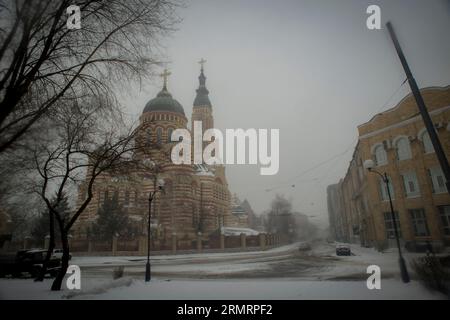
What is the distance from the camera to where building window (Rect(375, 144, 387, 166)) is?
24.3 m

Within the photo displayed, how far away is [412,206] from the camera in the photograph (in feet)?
71.7

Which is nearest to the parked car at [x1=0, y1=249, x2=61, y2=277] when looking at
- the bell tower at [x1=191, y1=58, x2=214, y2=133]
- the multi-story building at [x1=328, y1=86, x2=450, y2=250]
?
the multi-story building at [x1=328, y1=86, x2=450, y2=250]

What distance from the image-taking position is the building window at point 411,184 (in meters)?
21.9

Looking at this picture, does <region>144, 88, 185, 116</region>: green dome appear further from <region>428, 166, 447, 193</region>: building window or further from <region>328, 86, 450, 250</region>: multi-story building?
<region>428, 166, 447, 193</region>: building window

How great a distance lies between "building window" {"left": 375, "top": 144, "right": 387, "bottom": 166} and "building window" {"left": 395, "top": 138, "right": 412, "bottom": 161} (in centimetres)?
127

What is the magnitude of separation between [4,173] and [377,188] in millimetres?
27557

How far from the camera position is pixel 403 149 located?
902 inches

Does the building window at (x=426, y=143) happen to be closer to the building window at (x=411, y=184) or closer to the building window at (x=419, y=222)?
the building window at (x=411, y=184)

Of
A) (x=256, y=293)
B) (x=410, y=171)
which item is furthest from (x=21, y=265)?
(x=410, y=171)

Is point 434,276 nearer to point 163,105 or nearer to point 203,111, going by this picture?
point 163,105

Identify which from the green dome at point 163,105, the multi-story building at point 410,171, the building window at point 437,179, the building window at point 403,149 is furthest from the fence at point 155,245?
the green dome at point 163,105
